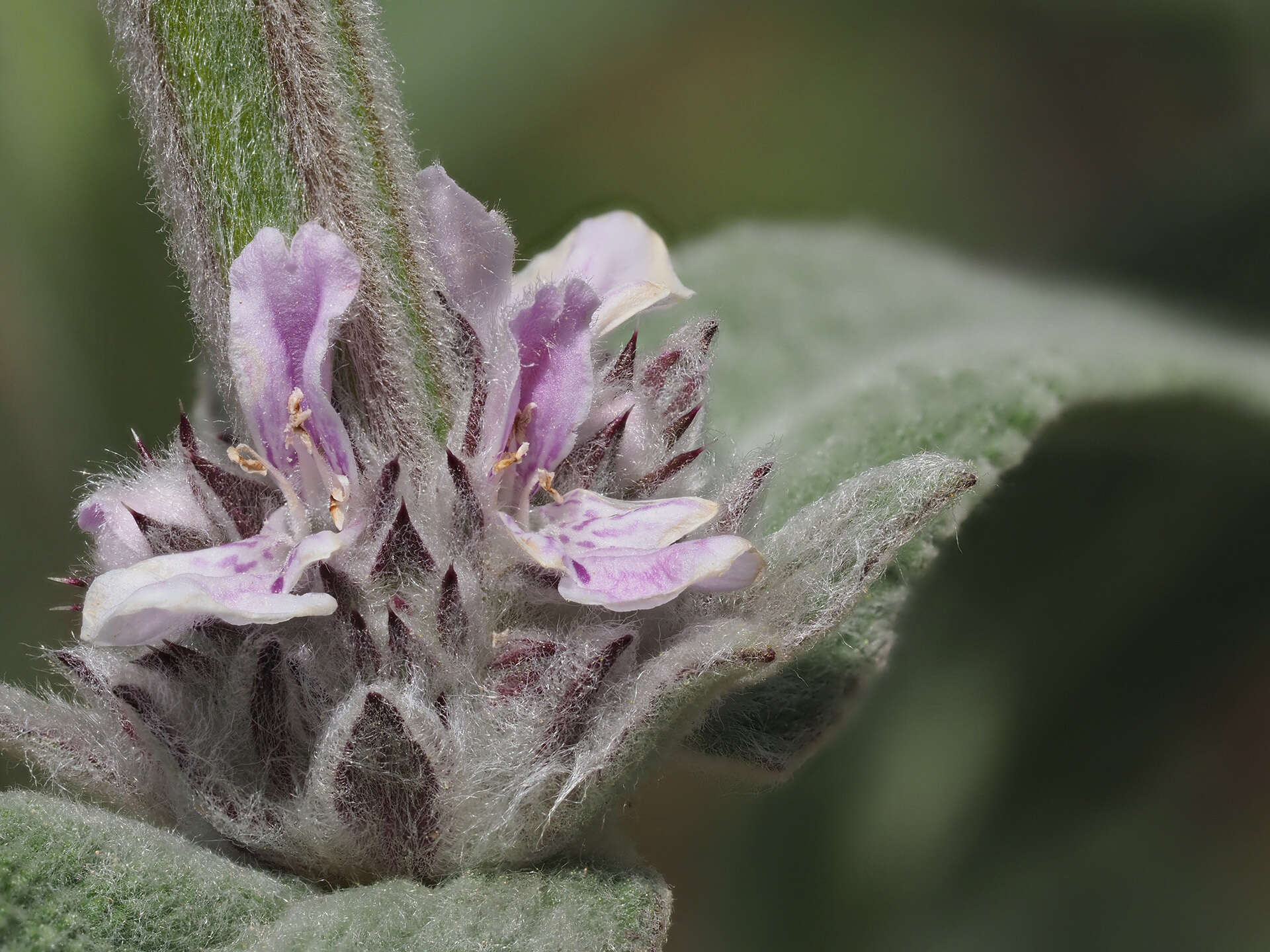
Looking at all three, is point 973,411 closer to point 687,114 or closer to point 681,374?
point 681,374

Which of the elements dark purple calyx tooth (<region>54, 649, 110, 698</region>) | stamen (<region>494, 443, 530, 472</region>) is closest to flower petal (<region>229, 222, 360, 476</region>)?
stamen (<region>494, 443, 530, 472</region>)

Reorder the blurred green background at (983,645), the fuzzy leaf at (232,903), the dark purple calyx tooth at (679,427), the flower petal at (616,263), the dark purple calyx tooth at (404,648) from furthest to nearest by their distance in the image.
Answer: the blurred green background at (983,645), the flower petal at (616,263), the dark purple calyx tooth at (679,427), the dark purple calyx tooth at (404,648), the fuzzy leaf at (232,903)

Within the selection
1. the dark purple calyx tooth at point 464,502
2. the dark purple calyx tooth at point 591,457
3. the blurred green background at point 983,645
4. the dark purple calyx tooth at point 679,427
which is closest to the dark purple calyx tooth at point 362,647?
the dark purple calyx tooth at point 464,502

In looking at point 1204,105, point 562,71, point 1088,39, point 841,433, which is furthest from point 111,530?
point 1088,39

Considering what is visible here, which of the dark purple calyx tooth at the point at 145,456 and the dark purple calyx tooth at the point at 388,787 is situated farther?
the dark purple calyx tooth at the point at 145,456

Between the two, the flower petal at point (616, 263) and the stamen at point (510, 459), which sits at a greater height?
the flower petal at point (616, 263)

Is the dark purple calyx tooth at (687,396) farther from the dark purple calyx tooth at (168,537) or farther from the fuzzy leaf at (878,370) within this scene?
the dark purple calyx tooth at (168,537)

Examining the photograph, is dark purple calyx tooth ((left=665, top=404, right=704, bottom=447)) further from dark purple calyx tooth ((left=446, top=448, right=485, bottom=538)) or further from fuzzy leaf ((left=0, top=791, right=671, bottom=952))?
A: fuzzy leaf ((left=0, top=791, right=671, bottom=952))
